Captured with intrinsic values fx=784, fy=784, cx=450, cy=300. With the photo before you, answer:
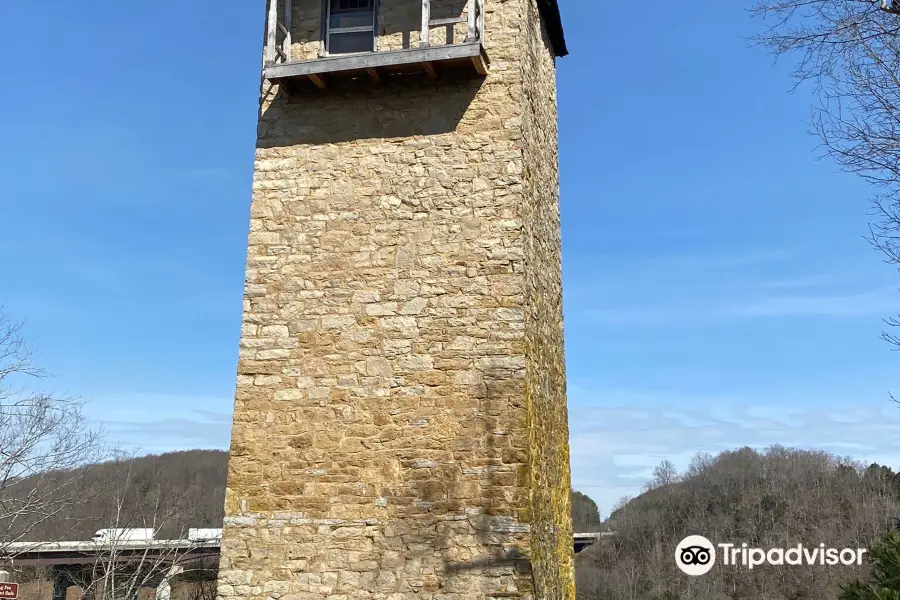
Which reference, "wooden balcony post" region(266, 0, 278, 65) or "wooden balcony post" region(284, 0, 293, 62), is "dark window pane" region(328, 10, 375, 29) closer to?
"wooden balcony post" region(284, 0, 293, 62)

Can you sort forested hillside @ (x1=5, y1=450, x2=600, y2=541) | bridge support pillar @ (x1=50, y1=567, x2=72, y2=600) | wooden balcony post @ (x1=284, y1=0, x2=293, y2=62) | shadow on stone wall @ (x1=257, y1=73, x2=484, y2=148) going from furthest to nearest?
bridge support pillar @ (x1=50, y1=567, x2=72, y2=600)
forested hillside @ (x1=5, y1=450, x2=600, y2=541)
wooden balcony post @ (x1=284, y1=0, x2=293, y2=62)
shadow on stone wall @ (x1=257, y1=73, x2=484, y2=148)

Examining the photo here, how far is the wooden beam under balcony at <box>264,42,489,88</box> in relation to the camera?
27.8 feet

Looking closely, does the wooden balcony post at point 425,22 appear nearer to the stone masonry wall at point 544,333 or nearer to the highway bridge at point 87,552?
the stone masonry wall at point 544,333

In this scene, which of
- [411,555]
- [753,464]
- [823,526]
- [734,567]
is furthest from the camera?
[753,464]

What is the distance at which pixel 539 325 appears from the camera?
9.04 metres

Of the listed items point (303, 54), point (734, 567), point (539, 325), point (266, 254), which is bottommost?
point (734, 567)

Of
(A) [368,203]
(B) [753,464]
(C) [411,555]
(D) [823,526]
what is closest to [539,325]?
(A) [368,203]

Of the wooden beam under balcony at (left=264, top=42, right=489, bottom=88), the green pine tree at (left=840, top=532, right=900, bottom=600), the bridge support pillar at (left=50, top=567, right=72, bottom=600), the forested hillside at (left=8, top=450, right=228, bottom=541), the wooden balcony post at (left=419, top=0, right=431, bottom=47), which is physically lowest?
the bridge support pillar at (left=50, top=567, right=72, bottom=600)

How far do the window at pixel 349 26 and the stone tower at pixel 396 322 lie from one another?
27 millimetres

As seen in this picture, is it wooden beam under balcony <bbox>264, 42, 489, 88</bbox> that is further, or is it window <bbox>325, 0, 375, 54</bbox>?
window <bbox>325, 0, 375, 54</bbox>

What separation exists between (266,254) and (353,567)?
3522 millimetres

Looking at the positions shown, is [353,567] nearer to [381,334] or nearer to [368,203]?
[381,334]

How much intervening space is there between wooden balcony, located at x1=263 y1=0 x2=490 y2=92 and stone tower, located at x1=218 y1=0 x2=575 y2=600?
0.03m

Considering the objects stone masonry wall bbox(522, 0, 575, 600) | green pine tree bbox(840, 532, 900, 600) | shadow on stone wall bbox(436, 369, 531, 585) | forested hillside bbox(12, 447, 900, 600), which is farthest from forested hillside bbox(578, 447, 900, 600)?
shadow on stone wall bbox(436, 369, 531, 585)
